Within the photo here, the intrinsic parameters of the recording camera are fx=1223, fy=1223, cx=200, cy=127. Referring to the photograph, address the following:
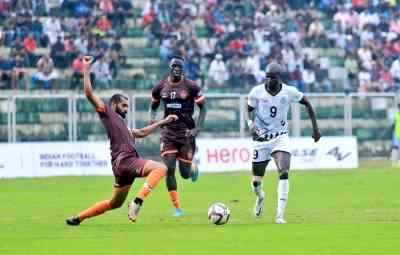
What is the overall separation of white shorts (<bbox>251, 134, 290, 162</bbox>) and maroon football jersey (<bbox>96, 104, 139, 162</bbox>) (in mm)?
3040

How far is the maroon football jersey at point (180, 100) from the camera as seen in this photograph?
2234 cm

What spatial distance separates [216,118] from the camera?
4122cm

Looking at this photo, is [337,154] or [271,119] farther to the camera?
[337,154]

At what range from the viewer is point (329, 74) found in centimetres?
4819

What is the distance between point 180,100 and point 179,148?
89 centimetres

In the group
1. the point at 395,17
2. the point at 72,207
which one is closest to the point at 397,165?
the point at 395,17

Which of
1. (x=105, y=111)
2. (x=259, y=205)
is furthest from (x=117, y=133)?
(x=259, y=205)

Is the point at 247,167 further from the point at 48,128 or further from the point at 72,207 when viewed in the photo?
the point at 72,207

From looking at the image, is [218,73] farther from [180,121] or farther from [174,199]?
[174,199]

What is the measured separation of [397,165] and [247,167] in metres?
5.83

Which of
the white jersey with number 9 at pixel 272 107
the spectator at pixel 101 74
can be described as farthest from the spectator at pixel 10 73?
the white jersey with number 9 at pixel 272 107

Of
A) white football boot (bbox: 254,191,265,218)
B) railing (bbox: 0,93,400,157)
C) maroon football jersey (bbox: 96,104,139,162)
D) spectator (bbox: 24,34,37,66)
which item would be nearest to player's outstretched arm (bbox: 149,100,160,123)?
white football boot (bbox: 254,191,265,218)

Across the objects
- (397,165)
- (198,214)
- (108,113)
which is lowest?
(397,165)

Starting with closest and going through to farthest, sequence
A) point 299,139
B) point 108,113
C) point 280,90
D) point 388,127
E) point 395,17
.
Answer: point 108,113 < point 280,90 < point 299,139 < point 388,127 < point 395,17
